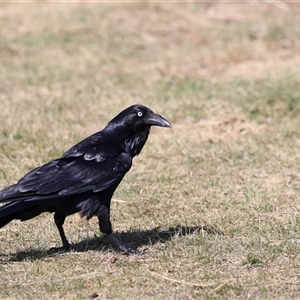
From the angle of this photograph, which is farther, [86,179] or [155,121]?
[155,121]

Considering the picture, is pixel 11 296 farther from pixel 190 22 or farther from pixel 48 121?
pixel 190 22

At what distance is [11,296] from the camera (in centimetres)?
474

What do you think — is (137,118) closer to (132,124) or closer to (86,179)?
(132,124)

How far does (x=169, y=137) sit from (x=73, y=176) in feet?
10.2

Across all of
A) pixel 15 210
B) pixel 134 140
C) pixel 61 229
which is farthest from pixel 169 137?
pixel 15 210

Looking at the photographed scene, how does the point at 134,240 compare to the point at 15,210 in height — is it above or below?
below

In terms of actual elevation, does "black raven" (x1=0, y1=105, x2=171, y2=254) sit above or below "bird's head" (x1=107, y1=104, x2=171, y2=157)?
below

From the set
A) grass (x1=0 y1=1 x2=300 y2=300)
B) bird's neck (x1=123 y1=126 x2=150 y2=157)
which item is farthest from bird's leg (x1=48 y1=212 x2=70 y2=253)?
bird's neck (x1=123 y1=126 x2=150 y2=157)

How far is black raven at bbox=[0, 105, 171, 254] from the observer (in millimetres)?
5230

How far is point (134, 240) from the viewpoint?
5859mm

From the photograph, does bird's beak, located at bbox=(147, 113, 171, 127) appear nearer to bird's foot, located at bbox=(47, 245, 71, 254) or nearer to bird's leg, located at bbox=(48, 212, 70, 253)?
bird's leg, located at bbox=(48, 212, 70, 253)

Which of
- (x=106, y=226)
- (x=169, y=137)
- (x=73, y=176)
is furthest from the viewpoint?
(x=169, y=137)

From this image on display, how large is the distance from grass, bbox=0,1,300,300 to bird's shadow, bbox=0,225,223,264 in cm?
2

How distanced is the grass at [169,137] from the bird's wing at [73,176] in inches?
17.6
